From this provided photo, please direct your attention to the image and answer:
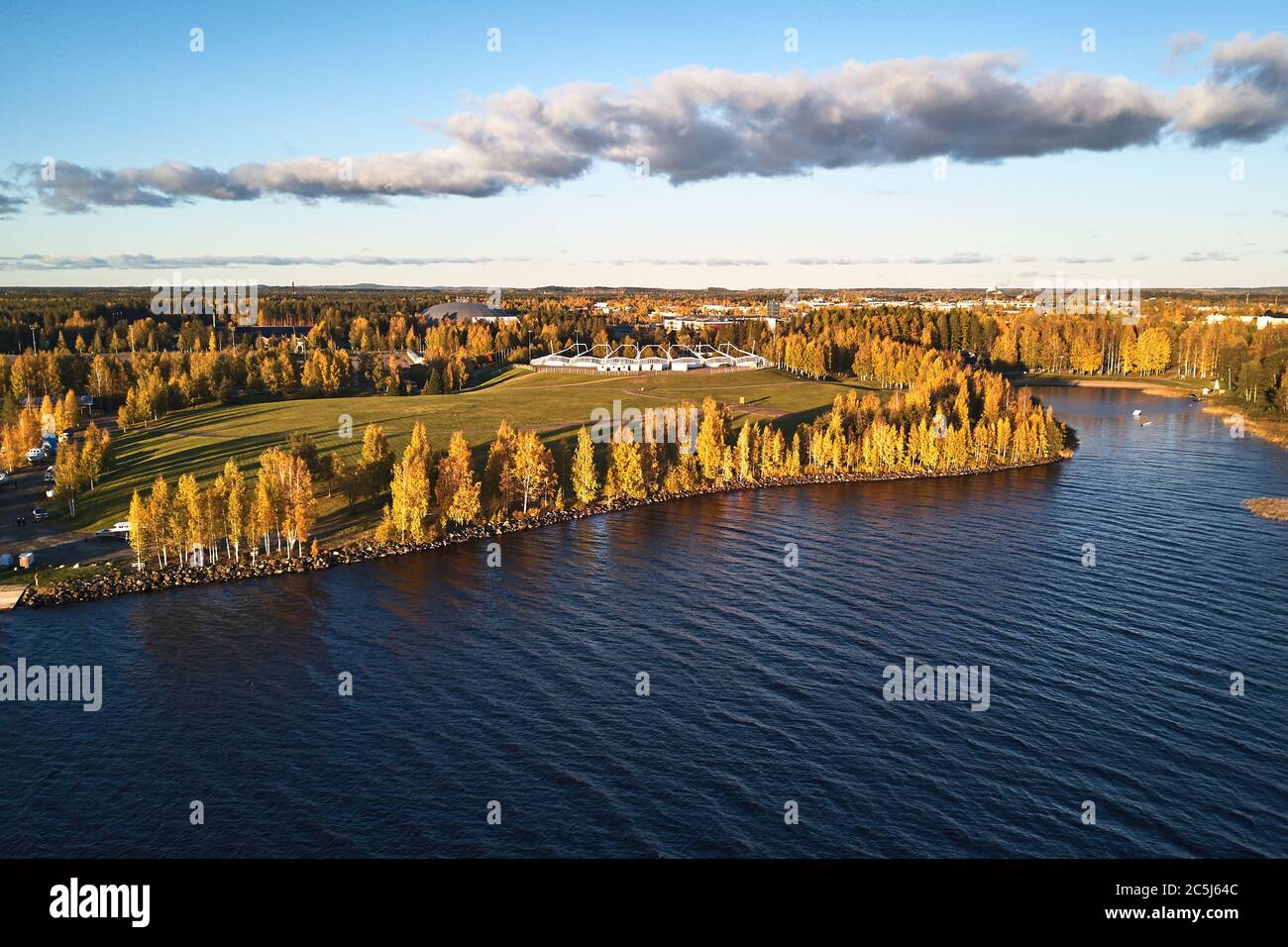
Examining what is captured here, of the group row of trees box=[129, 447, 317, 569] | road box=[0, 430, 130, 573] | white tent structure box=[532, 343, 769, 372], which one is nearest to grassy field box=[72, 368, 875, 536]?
road box=[0, 430, 130, 573]

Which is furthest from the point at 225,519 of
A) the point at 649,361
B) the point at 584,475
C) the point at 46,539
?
the point at 649,361

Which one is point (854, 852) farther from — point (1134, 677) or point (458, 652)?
point (458, 652)

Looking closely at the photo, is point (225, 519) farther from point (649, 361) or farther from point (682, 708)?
point (649, 361)

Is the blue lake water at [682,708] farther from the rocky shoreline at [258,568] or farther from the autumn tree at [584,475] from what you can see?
the autumn tree at [584,475]

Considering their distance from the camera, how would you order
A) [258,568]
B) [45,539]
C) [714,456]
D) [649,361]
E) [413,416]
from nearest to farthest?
[258,568]
[45,539]
[714,456]
[413,416]
[649,361]

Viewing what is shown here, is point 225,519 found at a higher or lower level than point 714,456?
lower

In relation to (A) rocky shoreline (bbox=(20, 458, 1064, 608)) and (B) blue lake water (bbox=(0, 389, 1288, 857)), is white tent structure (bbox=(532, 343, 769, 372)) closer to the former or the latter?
(A) rocky shoreline (bbox=(20, 458, 1064, 608))
